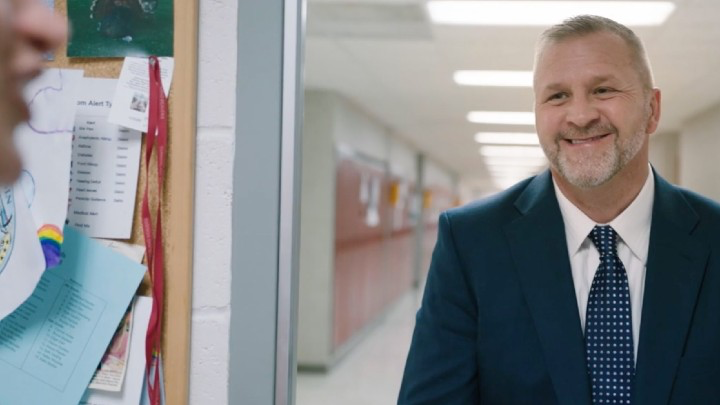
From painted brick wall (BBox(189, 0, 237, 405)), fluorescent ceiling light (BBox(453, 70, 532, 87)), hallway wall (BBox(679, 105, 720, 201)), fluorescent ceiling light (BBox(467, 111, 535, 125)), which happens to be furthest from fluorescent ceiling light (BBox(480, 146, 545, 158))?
painted brick wall (BBox(189, 0, 237, 405))

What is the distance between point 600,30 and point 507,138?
28.0ft

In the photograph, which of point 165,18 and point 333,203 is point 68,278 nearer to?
point 165,18

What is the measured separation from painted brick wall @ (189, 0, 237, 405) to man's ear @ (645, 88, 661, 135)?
89 cm

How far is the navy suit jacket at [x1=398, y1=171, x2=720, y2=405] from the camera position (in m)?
1.24

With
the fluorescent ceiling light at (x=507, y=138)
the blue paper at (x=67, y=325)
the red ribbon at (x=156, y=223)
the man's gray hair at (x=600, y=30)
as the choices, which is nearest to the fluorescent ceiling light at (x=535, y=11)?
the man's gray hair at (x=600, y=30)

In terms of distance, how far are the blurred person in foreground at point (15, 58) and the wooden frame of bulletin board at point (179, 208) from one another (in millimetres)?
829

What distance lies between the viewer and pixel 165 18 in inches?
45.1

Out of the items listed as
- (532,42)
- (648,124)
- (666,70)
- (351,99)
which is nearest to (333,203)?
(351,99)

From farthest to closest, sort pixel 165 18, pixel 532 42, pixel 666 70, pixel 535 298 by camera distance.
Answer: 1. pixel 666 70
2. pixel 532 42
3. pixel 535 298
4. pixel 165 18

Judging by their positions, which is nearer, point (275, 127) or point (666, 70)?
point (275, 127)

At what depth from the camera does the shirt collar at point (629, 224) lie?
1373 mm

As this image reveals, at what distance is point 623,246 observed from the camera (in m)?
1.38

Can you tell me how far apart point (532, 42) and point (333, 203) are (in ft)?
8.37

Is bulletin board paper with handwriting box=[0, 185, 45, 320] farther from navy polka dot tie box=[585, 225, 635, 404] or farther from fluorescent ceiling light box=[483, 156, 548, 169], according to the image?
fluorescent ceiling light box=[483, 156, 548, 169]
